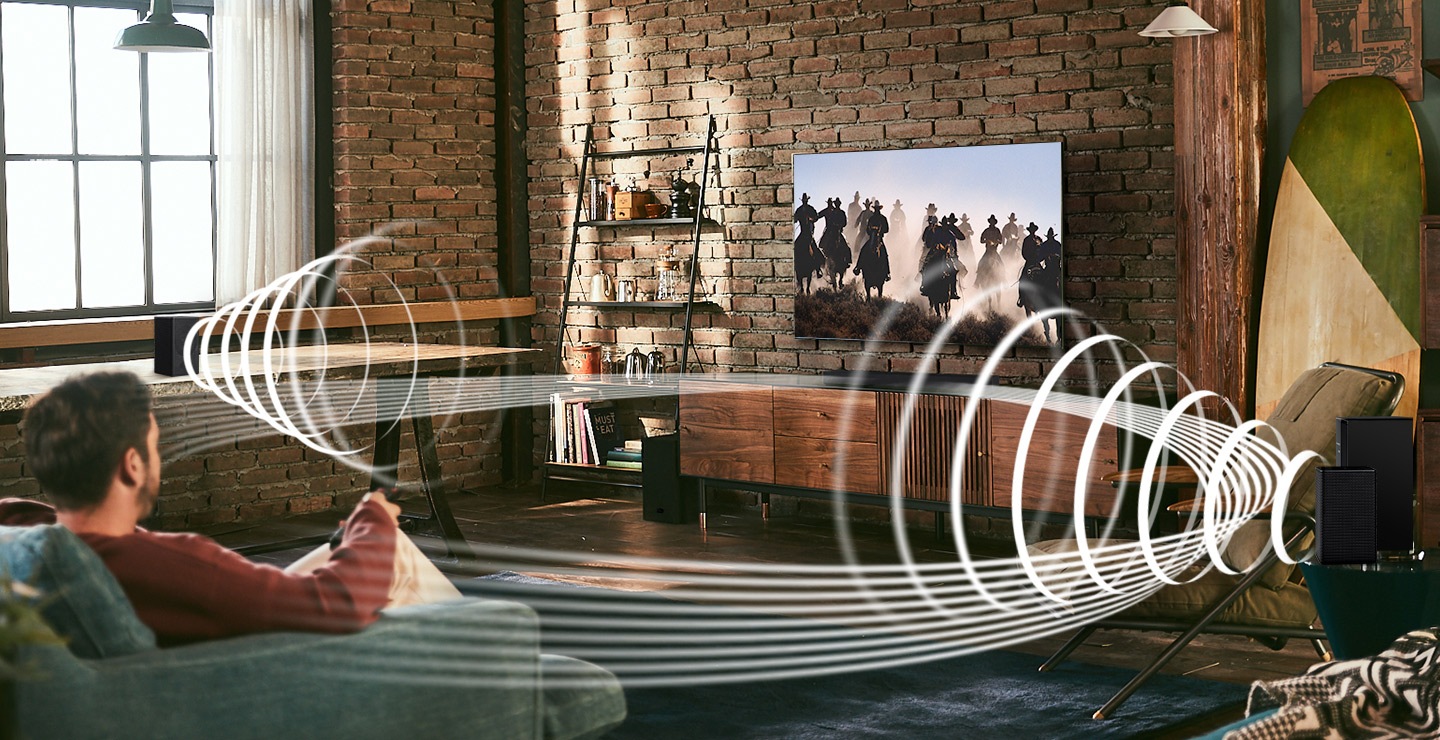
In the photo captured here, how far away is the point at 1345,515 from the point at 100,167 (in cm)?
573

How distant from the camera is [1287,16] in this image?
575 cm

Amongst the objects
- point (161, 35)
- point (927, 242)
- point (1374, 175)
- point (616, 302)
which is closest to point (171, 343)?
point (161, 35)

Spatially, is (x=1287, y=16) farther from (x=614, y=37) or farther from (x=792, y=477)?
(x=614, y=37)

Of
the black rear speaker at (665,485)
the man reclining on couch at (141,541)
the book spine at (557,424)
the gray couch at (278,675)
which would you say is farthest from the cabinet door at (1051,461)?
the man reclining on couch at (141,541)

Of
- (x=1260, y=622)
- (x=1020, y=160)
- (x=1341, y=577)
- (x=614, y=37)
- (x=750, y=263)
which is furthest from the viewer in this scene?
(x=614, y=37)

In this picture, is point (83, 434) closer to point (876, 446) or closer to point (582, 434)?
point (876, 446)

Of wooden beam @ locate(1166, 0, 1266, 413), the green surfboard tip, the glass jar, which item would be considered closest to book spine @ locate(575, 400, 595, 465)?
the glass jar

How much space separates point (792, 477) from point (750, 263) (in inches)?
47.8

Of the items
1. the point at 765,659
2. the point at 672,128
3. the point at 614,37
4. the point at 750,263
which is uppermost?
the point at 614,37

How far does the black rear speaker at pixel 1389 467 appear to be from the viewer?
141 inches

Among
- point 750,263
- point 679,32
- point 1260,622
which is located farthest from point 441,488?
point 1260,622

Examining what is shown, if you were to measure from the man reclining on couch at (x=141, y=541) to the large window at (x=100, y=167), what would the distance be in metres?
5.10

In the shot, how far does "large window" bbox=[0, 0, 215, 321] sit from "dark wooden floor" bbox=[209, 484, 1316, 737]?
127 cm

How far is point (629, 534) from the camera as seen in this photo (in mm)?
6938
